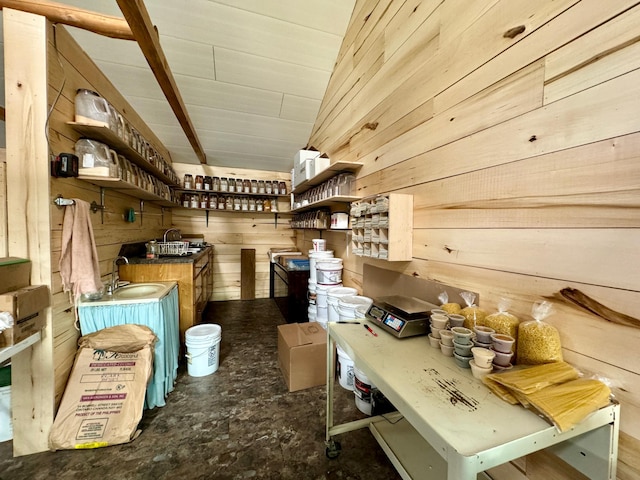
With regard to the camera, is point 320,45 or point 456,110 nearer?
point 456,110

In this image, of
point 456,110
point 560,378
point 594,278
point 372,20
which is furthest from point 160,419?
point 372,20

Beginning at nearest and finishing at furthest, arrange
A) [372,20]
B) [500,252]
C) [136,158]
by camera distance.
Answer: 1. [500,252]
2. [372,20]
3. [136,158]

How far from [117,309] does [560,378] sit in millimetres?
2302

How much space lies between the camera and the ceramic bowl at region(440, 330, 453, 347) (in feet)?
3.14

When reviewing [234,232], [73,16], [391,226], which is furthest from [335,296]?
[234,232]

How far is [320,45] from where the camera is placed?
249cm

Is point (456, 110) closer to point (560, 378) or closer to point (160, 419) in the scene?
point (560, 378)

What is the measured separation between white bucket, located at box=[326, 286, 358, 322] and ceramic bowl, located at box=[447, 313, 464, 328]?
0.98 m

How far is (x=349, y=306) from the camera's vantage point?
1.75 metres

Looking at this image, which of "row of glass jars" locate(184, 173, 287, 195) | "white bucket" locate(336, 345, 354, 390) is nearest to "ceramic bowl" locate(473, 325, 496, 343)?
"white bucket" locate(336, 345, 354, 390)

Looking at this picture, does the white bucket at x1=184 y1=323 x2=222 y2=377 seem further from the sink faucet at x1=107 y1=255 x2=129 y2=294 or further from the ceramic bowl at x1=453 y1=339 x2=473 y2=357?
the ceramic bowl at x1=453 y1=339 x2=473 y2=357

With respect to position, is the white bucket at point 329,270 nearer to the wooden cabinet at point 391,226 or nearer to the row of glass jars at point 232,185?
the wooden cabinet at point 391,226

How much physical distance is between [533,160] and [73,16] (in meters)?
2.40

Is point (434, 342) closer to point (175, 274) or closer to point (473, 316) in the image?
point (473, 316)
